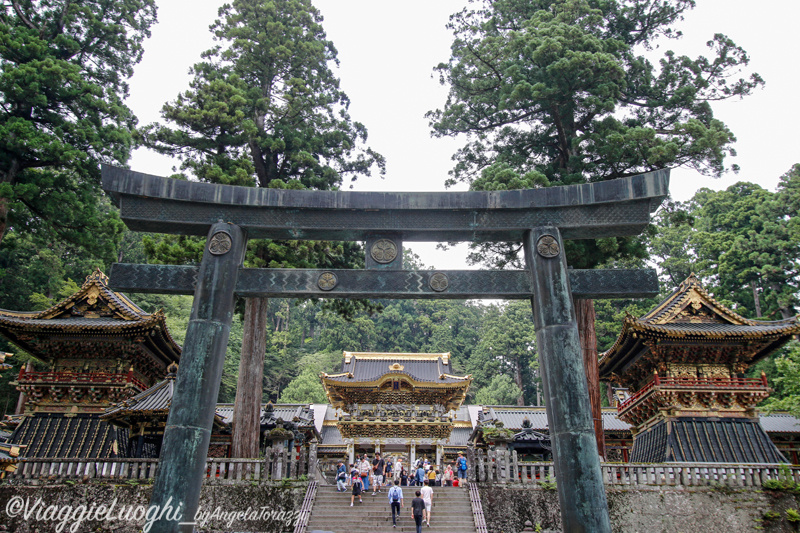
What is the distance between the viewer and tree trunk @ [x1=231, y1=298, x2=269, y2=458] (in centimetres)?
1247

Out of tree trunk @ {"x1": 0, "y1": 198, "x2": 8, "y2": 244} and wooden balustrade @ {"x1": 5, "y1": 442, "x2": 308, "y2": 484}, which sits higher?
tree trunk @ {"x1": 0, "y1": 198, "x2": 8, "y2": 244}

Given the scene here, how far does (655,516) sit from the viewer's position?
11.9 metres

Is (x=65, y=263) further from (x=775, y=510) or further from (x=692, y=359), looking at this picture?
(x=775, y=510)

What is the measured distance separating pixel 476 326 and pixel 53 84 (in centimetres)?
4875

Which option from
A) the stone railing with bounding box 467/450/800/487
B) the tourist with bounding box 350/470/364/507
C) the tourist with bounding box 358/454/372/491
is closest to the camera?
the stone railing with bounding box 467/450/800/487

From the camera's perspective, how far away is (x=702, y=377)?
49.8ft

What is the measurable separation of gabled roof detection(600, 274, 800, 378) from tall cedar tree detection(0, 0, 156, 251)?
16304mm

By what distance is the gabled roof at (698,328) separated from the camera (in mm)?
14578

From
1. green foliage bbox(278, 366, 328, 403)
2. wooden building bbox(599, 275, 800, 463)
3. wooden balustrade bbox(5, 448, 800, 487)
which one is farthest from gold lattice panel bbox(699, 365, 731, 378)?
green foliage bbox(278, 366, 328, 403)

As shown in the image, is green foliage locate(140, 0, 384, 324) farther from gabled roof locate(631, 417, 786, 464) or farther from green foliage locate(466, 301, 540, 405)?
green foliage locate(466, 301, 540, 405)

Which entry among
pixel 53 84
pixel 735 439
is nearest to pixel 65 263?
pixel 53 84

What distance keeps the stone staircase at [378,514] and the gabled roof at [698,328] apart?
22.1 feet

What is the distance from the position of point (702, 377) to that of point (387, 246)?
12514 mm

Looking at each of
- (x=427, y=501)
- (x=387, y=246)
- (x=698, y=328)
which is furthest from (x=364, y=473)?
(x=698, y=328)
